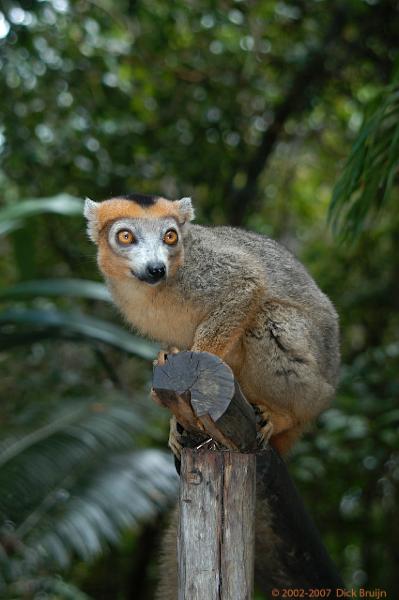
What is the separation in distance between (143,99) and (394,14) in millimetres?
2712

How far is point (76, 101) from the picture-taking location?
768 cm

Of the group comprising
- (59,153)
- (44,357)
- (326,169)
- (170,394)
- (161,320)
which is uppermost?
(326,169)

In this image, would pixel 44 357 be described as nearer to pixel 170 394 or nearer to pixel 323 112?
pixel 323 112

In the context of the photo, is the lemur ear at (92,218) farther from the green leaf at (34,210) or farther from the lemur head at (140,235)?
the green leaf at (34,210)

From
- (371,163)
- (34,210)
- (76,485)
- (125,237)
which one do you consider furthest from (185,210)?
(76,485)

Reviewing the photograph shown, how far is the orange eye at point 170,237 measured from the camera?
386 cm

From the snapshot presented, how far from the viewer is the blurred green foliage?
5.71m

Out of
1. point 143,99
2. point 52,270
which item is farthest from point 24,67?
point 52,270

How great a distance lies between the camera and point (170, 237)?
387cm

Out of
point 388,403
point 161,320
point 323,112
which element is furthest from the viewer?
point 323,112

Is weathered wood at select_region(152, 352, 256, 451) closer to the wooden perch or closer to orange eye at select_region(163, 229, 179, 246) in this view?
the wooden perch

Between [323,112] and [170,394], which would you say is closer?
[170,394]

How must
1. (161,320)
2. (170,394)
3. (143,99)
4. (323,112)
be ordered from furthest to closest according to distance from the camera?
(323,112)
(143,99)
(161,320)
(170,394)

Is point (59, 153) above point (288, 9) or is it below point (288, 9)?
below
